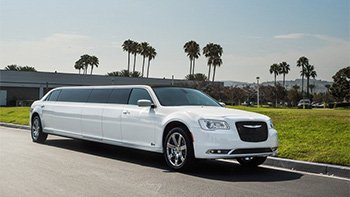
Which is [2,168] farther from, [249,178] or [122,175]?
[249,178]

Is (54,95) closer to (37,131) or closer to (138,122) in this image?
(37,131)

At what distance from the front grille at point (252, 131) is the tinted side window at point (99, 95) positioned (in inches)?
159

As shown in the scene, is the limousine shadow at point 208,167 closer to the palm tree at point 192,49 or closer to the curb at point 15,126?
the curb at point 15,126

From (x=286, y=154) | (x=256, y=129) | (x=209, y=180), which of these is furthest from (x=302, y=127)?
(x=209, y=180)

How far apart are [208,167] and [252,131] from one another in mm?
1311

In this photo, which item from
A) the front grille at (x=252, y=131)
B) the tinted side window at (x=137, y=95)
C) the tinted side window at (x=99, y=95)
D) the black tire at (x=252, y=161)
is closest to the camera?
the front grille at (x=252, y=131)

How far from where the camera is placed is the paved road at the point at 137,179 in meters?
6.60

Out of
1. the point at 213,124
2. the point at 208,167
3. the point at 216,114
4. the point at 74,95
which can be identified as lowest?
the point at 208,167

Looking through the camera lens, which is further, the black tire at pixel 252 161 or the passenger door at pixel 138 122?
the passenger door at pixel 138 122

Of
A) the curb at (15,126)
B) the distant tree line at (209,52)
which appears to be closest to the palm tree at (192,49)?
the distant tree line at (209,52)

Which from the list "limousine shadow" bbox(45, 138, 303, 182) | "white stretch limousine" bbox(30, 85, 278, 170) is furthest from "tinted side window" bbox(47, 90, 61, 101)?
"limousine shadow" bbox(45, 138, 303, 182)

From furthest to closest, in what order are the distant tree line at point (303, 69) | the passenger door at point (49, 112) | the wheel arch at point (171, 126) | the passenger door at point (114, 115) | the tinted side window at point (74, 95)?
1. the distant tree line at point (303, 69)
2. the passenger door at point (49, 112)
3. the tinted side window at point (74, 95)
4. the passenger door at point (114, 115)
5. the wheel arch at point (171, 126)

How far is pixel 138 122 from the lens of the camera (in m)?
9.52

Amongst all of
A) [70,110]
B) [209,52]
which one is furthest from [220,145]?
[209,52]
